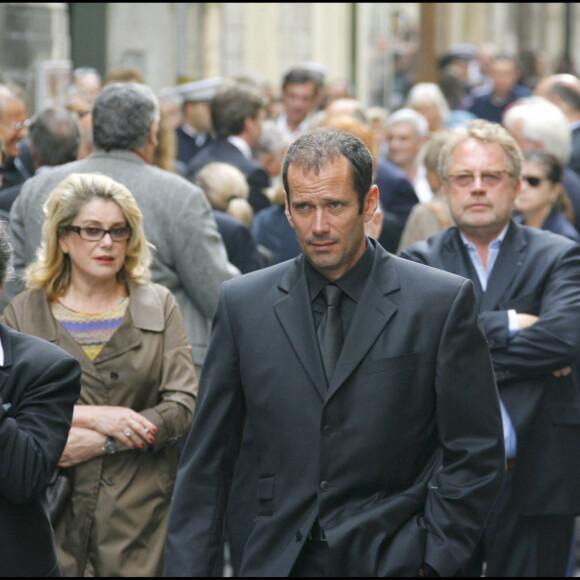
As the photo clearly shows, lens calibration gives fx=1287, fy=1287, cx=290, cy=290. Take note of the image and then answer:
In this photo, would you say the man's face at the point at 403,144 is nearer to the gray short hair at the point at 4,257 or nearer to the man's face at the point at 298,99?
the man's face at the point at 298,99

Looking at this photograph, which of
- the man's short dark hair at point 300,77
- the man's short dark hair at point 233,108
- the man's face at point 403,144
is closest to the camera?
the man's short dark hair at point 233,108

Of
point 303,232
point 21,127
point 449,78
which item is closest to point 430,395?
point 303,232

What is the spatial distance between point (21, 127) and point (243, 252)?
193cm

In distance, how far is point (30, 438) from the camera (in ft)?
12.5

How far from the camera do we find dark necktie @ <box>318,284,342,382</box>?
3676 mm

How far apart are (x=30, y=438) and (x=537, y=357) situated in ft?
7.05

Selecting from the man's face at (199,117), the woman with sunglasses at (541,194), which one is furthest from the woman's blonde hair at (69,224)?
the man's face at (199,117)

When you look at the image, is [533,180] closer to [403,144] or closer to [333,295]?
[333,295]

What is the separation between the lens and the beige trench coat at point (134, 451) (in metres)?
5.02

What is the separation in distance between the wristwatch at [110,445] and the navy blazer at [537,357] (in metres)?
1.37

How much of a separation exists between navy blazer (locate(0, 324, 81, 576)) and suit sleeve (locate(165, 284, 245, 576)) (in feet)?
1.32

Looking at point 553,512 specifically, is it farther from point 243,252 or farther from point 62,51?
point 62,51

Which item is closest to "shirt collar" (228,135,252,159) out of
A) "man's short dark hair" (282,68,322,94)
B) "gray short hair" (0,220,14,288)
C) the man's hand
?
"man's short dark hair" (282,68,322,94)

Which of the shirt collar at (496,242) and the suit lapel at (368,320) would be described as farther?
the shirt collar at (496,242)
